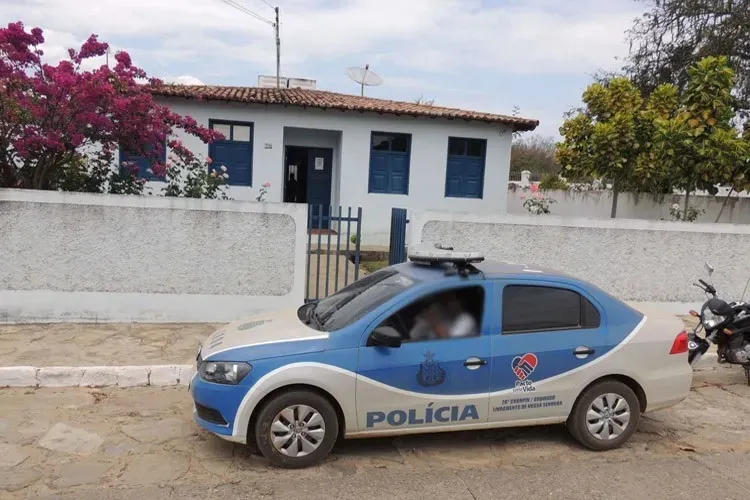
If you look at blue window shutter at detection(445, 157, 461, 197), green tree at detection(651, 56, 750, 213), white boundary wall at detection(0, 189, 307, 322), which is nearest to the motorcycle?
green tree at detection(651, 56, 750, 213)

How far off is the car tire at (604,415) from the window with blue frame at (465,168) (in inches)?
432

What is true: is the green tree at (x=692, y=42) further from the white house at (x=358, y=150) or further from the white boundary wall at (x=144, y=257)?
the white boundary wall at (x=144, y=257)

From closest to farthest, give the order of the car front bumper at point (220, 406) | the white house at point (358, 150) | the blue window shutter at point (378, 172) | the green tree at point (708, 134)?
the car front bumper at point (220, 406), the green tree at point (708, 134), the white house at point (358, 150), the blue window shutter at point (378, 172)

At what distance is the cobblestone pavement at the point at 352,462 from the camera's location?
3.99 m

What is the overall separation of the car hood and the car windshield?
155mm

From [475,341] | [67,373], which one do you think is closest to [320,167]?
[67,373]

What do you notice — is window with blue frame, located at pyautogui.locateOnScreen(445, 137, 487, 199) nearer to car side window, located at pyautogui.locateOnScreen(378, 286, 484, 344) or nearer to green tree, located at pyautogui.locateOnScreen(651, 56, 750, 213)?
green tree, located at pyautogui.locateOnScreen(651, 56, 750, 213)

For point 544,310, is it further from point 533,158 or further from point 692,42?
point 533,158

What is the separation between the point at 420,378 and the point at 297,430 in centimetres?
95

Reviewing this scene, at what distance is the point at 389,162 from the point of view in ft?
49.3

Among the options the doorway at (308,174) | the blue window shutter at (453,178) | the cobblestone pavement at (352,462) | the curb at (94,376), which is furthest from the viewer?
the doorway at (308,174)

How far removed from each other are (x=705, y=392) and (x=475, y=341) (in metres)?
3.53

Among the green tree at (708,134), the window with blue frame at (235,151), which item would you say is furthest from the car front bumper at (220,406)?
the window with blue frame at (235,151)

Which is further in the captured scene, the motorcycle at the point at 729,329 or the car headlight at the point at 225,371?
the motorcycle at the point at 729,329
